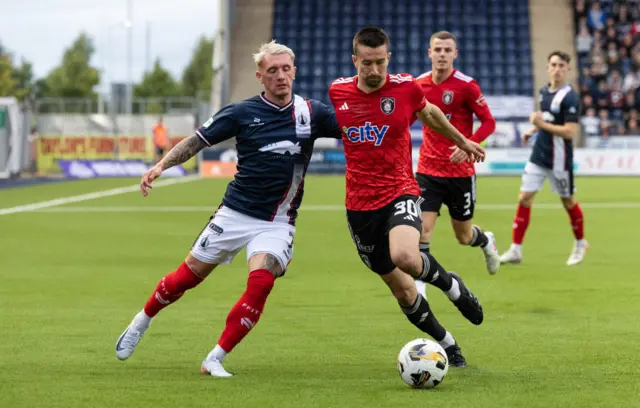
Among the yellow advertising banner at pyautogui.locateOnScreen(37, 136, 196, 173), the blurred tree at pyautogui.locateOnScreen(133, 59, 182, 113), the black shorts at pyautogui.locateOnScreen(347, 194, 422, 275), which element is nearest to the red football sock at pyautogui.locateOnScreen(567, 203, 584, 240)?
the black shorts at pyautogui.locateOnScreen(347, 194, 422, 275)

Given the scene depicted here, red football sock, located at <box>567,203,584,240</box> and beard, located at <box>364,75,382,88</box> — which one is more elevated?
beard, located at <box>364,75,382,88</box>

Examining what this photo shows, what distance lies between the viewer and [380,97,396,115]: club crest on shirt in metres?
7.49

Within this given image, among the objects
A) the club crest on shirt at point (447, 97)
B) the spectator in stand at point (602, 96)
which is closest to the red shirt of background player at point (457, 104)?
the club crest on shirt at point (447, 97)

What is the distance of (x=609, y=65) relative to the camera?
4234 centimetres

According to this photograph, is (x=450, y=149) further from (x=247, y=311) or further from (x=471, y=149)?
(x=247, y=311)

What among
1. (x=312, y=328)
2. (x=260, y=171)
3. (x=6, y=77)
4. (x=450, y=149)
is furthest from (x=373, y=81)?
(x=6, y=77)

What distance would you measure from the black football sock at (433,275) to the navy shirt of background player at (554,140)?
6.59 m

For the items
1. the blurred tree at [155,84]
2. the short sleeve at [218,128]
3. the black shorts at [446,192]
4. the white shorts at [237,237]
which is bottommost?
the white shorts at [237,237]

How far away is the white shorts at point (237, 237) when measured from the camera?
24.2 feet

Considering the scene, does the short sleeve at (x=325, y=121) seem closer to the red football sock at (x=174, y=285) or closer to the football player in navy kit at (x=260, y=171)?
the football player in navy kit at (x=260, y=171)

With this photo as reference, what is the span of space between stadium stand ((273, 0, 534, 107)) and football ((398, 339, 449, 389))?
37.6 meters

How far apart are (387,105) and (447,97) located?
3079 mm

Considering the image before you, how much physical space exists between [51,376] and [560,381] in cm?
307

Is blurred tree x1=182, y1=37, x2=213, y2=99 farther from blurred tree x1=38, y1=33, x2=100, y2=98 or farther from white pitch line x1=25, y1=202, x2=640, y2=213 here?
white pitch line x1=25, y1=202, x2=640, y2=213
